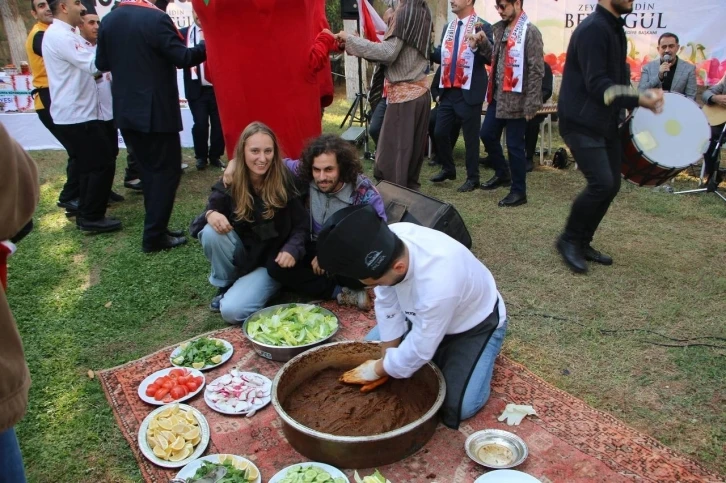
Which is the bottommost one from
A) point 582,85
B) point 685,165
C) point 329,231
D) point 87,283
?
point 87,283

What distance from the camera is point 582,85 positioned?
3.90 meters

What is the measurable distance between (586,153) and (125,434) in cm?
335

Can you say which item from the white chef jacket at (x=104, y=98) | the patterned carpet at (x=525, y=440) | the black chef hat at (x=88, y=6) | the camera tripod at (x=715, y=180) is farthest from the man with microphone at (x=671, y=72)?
the black chef hat at (x=88, y=6)

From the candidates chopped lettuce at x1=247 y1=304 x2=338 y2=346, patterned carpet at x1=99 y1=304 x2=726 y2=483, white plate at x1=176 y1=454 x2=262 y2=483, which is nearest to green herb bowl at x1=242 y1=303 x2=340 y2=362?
chopped lettuce at x1=247 y1=304 x2=338 y2=346

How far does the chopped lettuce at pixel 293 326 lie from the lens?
3188 mm

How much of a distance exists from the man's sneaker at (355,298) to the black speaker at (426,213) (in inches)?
22.4

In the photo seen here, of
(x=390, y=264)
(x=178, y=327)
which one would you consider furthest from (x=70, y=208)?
(x=390, y=264)

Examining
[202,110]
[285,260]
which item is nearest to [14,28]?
[202,110]

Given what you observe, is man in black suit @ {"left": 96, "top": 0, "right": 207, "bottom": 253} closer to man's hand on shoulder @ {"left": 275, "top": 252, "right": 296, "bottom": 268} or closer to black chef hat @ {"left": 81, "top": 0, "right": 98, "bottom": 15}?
black chef hat @ {"left": 81, "top": 0, "right": 98, "bottom": 15}

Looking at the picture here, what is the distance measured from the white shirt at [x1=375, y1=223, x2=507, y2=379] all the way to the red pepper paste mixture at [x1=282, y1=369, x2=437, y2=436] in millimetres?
215

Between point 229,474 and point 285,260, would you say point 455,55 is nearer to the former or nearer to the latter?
point 285,260

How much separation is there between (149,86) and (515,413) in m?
3.57

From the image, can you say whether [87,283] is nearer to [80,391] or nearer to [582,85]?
[80,391]

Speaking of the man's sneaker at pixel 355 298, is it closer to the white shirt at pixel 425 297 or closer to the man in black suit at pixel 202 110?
the white shirt at pixel 425 297
